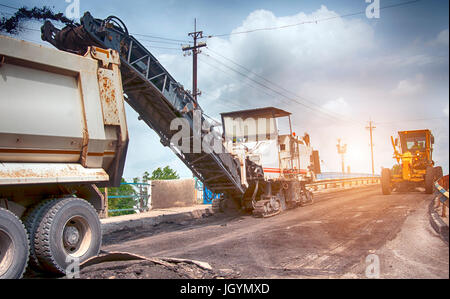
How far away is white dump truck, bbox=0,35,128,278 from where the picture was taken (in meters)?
4.57

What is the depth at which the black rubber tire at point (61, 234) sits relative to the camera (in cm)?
472

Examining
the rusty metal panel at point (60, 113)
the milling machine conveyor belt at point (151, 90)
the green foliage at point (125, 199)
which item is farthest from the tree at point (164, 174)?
the rusty metal panel at point (60, 113)

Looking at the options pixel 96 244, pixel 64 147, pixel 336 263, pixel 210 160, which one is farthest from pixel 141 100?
pixel 336 263

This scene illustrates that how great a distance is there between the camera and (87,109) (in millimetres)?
5605

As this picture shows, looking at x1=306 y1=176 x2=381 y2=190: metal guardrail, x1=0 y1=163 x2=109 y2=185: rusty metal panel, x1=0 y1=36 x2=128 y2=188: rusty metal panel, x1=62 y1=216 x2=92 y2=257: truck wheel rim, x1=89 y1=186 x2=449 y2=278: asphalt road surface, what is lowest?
x1=306 y1=176 x2=381 y2=190: metal guardrail

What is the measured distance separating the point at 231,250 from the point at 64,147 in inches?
134

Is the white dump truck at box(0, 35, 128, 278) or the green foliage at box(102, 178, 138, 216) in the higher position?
the white dump truck at box(0, 35, 128, 278)

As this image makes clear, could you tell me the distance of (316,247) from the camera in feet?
19.7

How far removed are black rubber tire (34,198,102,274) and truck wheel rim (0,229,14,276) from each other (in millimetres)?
462

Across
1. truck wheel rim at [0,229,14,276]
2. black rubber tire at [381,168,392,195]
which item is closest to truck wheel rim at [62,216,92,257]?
truck wheel rim at [0,229,14,276]

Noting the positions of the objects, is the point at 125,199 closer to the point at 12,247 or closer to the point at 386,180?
the point at 12,247

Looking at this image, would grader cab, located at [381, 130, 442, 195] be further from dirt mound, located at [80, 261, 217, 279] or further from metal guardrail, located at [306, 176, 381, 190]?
dirt mound, located at [80, 261, 217, 279]
